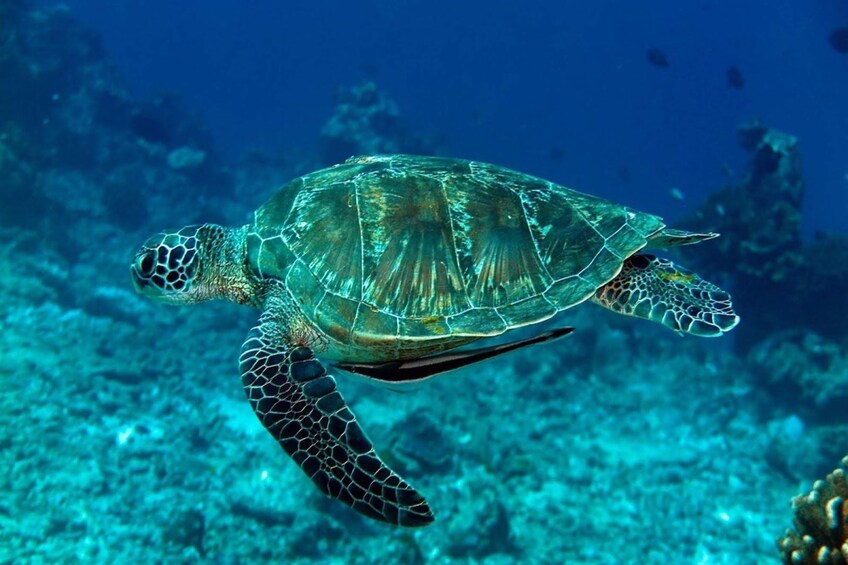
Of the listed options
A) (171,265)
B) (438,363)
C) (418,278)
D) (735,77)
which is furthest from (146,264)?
(735,77)

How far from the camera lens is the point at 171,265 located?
4.26 metres

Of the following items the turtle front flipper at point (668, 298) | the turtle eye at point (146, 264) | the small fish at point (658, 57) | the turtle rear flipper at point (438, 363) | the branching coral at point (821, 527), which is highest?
the small fish at point (658, 57)

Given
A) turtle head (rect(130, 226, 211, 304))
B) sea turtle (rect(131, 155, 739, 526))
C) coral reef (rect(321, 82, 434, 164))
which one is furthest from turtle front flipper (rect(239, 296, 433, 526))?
coral reef (rect(321, 82, 434, 164))

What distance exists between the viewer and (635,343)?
13.6m

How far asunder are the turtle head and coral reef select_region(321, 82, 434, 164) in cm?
1539

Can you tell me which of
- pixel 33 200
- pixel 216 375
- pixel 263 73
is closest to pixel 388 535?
pixel 216 375

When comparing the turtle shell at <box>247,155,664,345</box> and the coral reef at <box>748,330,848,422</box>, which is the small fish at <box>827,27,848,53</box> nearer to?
the coral reef at <box>748,330,848,422</box>

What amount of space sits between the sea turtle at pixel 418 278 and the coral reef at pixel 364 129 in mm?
16005

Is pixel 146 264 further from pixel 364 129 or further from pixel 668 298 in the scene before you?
pixel 364 129

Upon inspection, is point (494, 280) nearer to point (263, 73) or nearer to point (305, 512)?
point (305, 512)

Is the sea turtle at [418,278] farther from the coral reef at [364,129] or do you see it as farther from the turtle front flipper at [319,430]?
the coral reef at [364,129]

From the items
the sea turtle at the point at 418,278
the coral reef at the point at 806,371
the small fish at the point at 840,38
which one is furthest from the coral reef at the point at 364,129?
the sea turtle at the point at 418,278

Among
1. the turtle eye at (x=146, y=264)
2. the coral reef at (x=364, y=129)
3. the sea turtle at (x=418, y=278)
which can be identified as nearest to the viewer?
the sea turtle at (x=418, y=278)

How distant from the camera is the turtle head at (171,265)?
4.26 meters
